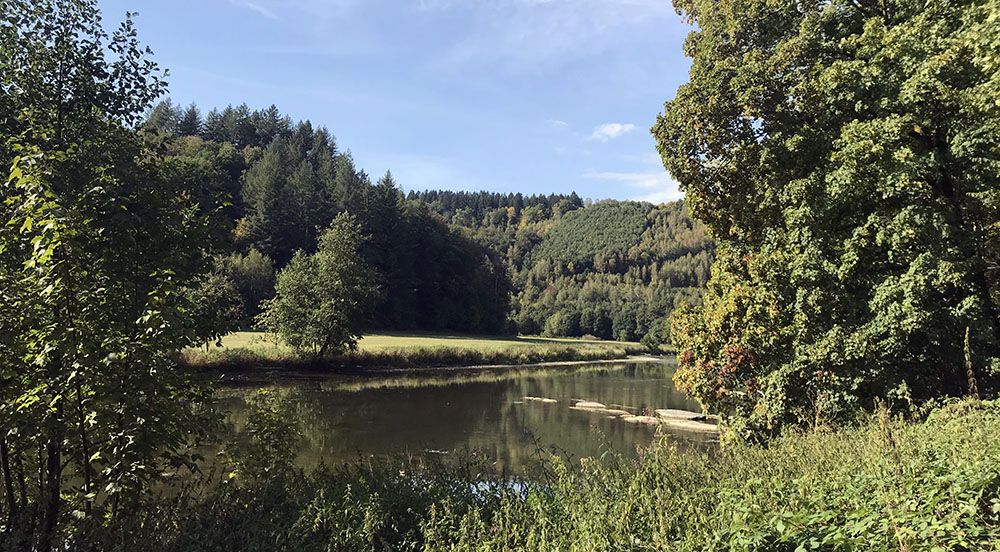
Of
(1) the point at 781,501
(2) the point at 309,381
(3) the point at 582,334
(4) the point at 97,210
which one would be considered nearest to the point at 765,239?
(1) the point at 781,501

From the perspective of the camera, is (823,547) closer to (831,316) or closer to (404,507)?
(404,507)

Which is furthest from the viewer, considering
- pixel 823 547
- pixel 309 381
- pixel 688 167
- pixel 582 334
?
pixel 582 334

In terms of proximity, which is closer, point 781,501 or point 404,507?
point 781,501

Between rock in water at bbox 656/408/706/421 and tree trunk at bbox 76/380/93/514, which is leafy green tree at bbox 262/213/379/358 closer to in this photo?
rock in water at bbox 656/408/706/421

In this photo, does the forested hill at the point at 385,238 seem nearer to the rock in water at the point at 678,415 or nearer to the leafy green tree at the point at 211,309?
the rock in water at the point at 678,415

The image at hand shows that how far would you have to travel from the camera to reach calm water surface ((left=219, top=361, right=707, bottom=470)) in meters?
19.6

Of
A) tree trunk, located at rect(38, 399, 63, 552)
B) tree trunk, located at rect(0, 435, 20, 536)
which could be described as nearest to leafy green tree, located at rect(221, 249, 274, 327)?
tree trunk, located at rect(0, 435, 20, 536)

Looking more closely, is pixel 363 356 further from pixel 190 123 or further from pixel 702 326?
pixel 190 123

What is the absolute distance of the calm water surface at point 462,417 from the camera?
19.6 m

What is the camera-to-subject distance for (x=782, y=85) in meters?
14.4

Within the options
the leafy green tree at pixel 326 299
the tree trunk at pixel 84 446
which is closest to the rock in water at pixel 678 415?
the tree trunk at pixel 84 446

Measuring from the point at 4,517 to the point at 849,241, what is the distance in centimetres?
1504

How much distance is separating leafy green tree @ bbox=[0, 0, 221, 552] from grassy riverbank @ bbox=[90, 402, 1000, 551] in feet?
2.91

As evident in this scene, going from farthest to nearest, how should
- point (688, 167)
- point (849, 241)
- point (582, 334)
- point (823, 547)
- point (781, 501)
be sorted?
point (582, 334)
point (688, 167)
point (849, 241)
point (781, 501)
point (823, 547)
